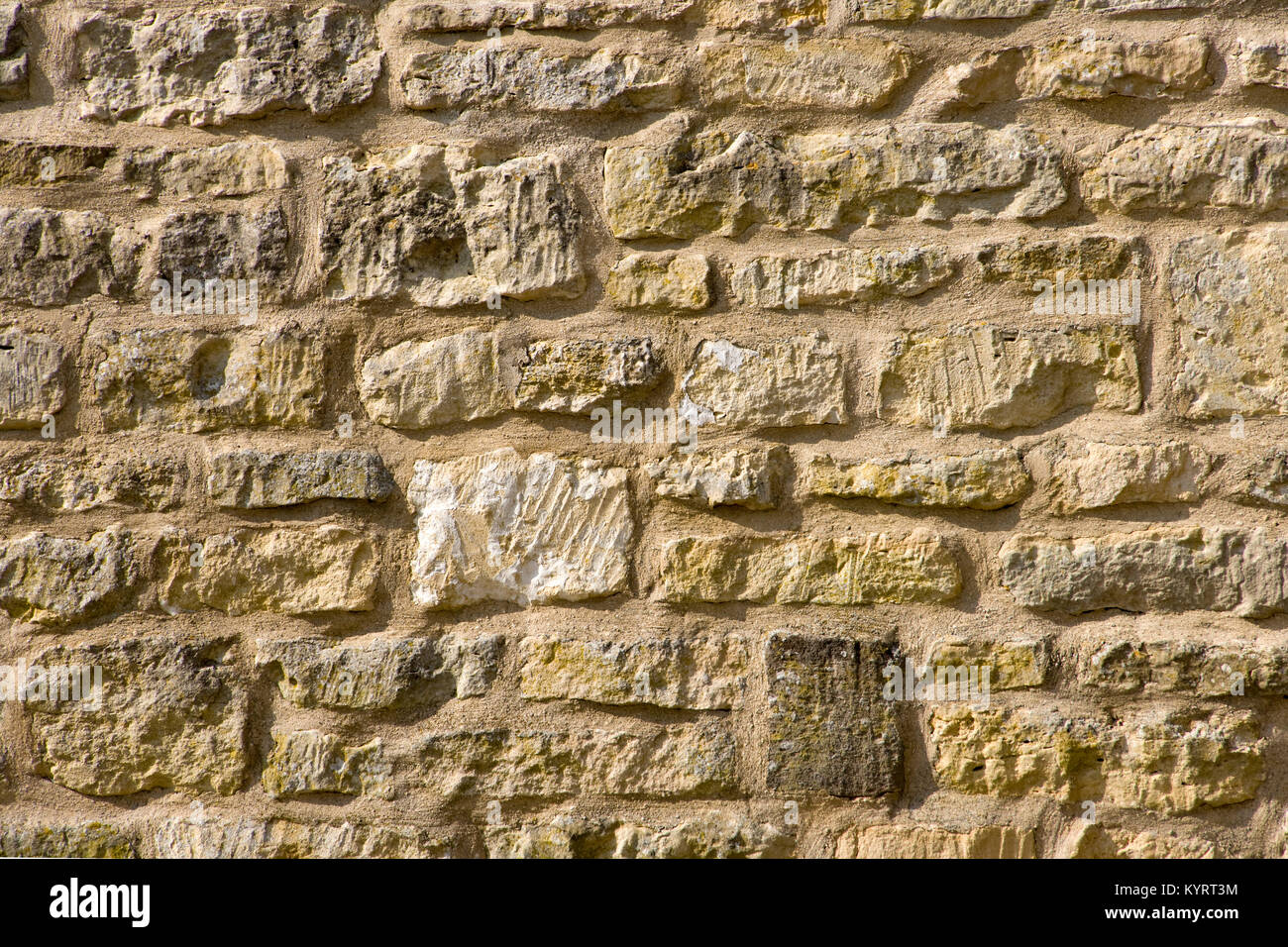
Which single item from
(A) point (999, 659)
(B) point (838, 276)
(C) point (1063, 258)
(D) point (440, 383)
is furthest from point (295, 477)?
(C) point (1063, 258)

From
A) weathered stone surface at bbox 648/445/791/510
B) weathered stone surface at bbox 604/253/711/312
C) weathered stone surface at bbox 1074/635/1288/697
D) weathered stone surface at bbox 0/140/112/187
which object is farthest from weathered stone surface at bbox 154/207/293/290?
weathered stone surface at bbox 1074/635/1288/697

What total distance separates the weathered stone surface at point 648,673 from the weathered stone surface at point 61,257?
1.08m

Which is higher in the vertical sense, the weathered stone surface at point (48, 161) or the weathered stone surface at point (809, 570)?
the weathered stone surface at point (48, 161)

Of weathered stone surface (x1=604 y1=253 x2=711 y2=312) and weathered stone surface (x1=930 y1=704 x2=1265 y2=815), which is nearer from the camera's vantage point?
weathered stone surface (x1=930 y1=704 x2=1265 y2=815)

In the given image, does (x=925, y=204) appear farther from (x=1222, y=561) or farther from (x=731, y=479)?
(x=1222, y=561)

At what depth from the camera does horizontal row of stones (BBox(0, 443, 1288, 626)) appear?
1.57 metres

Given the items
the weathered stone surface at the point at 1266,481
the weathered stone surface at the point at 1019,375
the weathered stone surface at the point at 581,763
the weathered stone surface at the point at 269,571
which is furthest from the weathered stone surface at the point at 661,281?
the weathered stone surface at the point at 1266,481

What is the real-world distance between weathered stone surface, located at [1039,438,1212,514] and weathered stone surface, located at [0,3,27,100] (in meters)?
2.06

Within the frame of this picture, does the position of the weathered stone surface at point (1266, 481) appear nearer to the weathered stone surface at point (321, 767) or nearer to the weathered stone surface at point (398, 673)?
the weathered stone surface at point (398, 673)

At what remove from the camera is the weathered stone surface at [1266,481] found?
1555mm

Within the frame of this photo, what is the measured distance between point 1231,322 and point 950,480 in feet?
1.85

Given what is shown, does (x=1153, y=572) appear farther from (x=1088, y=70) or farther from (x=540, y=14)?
(x=540, y=14)

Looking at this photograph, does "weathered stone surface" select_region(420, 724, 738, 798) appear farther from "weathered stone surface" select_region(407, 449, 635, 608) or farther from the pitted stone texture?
the pitted stone texture

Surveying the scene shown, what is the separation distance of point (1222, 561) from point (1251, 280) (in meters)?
0.49
